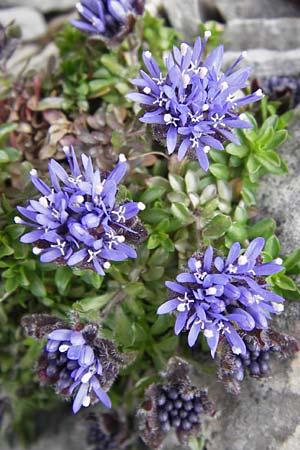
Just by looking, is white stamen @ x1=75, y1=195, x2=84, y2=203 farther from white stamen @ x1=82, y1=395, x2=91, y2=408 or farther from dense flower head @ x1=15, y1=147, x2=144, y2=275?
white stamen @ x1=82, y1=395, x2=91, y2=408

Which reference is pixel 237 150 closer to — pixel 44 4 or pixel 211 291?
pixel 211 291

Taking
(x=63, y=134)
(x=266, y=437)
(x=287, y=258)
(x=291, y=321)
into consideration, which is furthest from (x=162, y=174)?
(x=266, y=437)

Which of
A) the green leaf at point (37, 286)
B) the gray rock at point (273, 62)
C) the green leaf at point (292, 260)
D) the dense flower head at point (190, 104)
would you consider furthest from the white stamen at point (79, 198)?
the gray rock at point (273, 62)

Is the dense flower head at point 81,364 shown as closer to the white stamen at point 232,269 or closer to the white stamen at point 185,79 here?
the white stamen at point 232,269

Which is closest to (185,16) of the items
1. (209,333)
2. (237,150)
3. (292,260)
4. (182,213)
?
(237,150)

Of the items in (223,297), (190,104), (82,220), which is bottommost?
(223,297)

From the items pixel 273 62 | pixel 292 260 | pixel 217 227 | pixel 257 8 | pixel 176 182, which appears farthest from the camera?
pixel 257 8

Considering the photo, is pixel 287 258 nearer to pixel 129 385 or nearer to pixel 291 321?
pixel 291 321
